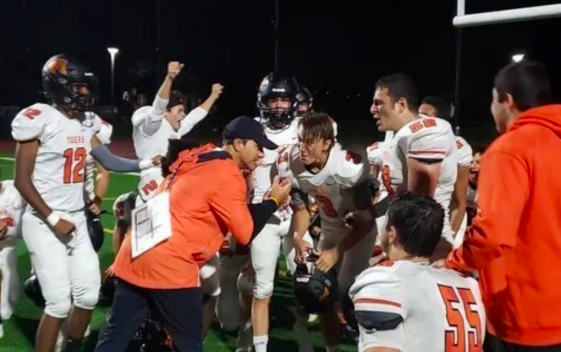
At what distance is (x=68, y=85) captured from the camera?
16.3 feet

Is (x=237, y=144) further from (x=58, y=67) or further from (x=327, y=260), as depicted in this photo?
(x=58, y=67)

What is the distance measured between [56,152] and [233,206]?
147 centimetres

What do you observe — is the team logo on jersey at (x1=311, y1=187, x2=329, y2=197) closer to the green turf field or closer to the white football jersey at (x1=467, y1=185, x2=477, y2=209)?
the green turf field

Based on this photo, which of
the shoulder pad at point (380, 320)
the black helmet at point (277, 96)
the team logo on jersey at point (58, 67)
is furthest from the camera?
the black helmet at point (277, 96)

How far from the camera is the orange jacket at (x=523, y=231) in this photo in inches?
115

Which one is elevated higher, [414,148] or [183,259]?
Answer: [414,148]

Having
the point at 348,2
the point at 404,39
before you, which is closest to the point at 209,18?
Answer: the point at 348,2

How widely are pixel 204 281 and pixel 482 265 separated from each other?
2695mm

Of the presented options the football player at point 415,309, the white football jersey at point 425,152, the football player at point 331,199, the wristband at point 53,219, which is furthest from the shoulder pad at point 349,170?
the football player at point 415,309

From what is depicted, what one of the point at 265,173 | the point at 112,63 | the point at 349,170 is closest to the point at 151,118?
the point at 265,173

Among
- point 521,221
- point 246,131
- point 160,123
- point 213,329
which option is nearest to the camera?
point 521,221

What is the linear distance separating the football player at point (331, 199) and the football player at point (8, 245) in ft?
6.59

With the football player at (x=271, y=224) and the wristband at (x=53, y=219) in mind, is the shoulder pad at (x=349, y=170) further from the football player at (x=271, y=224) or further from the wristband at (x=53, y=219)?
the wristband at (x=53, y=219)

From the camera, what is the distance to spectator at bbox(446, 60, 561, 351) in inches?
115
